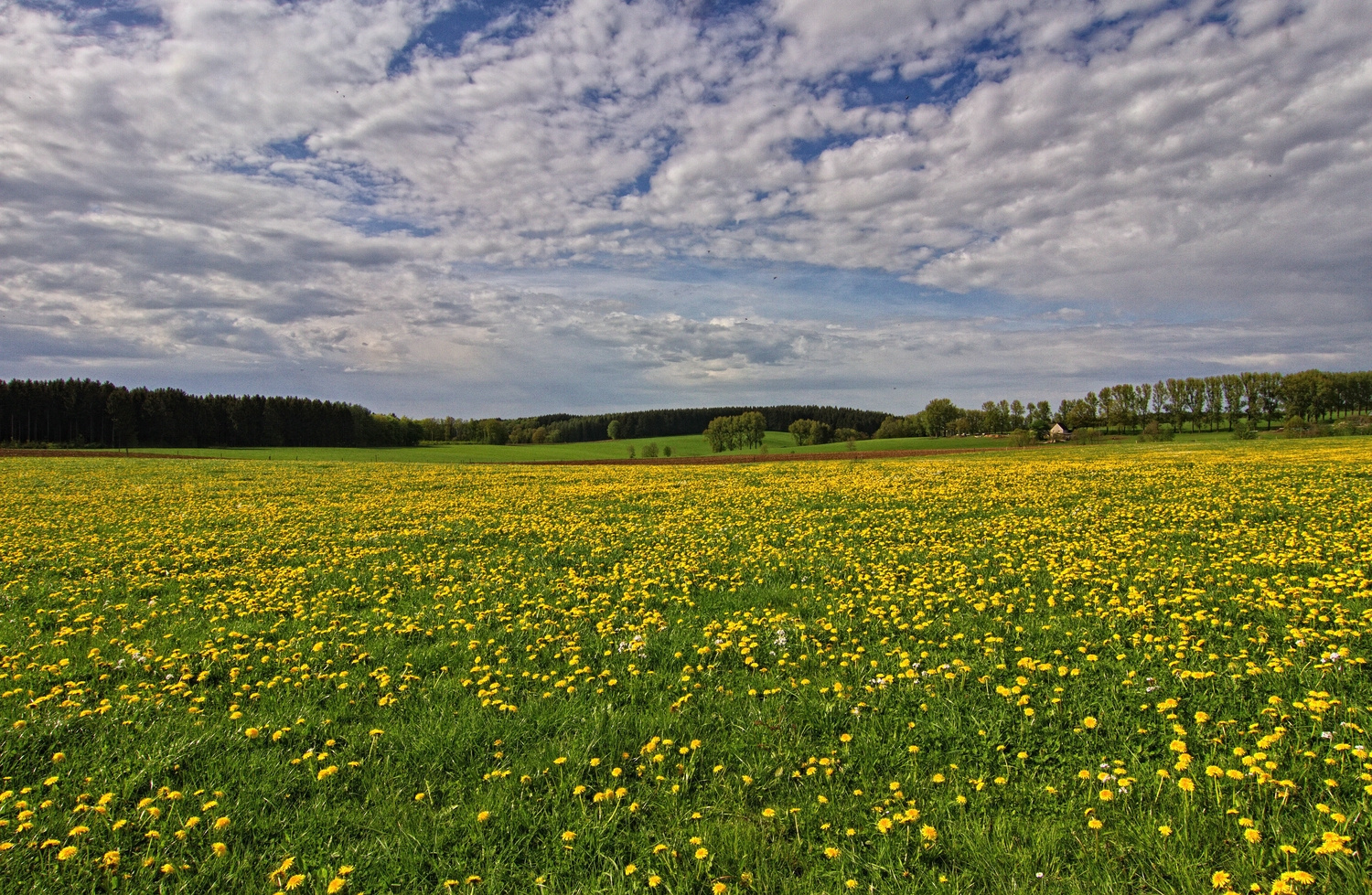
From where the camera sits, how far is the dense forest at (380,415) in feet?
312

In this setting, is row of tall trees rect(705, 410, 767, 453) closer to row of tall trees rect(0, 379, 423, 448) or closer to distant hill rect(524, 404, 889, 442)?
distant hill rect(524, 404, 889, 442)

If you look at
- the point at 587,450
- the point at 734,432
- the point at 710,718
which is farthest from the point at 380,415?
the point at 710,718

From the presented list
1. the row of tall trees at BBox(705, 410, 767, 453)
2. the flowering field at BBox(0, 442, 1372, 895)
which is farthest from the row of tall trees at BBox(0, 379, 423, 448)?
the flowering field at BBox(0, 442, 1372, 895)

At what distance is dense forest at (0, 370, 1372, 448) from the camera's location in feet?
312

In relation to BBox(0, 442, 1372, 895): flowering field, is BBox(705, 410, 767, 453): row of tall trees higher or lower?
higher

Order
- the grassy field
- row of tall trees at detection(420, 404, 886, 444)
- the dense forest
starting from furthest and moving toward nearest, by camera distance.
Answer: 1. row of tall trees at detection(420, 404, 886, 444)
2. the dense forest
3. the grassy field

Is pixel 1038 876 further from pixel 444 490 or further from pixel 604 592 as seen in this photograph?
pixel 444 490

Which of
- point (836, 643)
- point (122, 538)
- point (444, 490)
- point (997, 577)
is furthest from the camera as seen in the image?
point (444, 490)

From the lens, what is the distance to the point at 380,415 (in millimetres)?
137500

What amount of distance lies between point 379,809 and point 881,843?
143 inches

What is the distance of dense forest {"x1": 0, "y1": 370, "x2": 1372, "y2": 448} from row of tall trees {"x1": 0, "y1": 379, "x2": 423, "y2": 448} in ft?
0.47

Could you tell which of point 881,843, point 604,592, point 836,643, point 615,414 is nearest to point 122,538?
point 604,592

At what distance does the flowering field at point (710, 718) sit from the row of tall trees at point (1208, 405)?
289 feet

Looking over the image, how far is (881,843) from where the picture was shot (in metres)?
4.06
